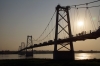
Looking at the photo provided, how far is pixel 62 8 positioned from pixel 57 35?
760 centimetres

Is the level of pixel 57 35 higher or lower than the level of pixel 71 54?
higher

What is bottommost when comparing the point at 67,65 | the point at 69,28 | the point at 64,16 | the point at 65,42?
the point at 67,65

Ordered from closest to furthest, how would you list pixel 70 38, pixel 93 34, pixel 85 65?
pixel 85 65
pixel 93 34
pixel 70 38

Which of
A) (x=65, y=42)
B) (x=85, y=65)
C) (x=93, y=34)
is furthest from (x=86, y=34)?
(x=65, y=42)

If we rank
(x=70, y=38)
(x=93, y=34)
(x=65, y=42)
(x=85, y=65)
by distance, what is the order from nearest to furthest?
(x=85, y=65) → (x=93, y=34) → (x=70, y=38) → (x=65, y=42)

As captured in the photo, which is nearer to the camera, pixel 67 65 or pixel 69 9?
pixel 67 65

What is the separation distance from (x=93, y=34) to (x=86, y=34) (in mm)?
2402

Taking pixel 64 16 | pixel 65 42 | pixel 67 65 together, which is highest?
pixel 64 16

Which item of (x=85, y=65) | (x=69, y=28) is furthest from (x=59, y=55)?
(x=85, y=65)

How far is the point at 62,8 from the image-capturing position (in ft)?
157

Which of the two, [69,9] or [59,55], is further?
[69,9]

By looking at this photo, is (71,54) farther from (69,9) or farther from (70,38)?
(69,9)

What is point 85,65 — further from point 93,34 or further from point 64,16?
point 64,16

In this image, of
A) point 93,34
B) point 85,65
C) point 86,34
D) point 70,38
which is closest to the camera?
point 85,65
